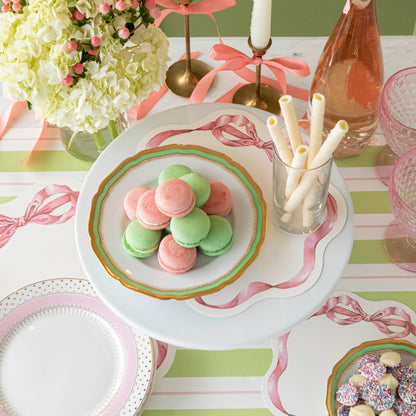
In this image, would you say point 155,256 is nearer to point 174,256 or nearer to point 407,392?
point 174,256

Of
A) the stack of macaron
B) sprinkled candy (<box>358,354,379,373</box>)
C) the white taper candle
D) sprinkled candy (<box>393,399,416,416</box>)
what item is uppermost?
the white taper candle

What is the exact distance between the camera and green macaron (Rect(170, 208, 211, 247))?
2.63ft

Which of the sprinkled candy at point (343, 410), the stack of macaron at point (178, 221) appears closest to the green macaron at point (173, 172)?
the stack of macaron at point (178, 221)

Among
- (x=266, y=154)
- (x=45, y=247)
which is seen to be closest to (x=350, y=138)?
(x=266, y=154)

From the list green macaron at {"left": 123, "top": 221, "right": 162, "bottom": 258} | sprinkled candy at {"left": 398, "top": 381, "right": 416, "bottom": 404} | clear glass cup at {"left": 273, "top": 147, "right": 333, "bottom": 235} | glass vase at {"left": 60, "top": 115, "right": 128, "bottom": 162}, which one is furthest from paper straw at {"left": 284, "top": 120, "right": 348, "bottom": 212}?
glass vase at {"left": 60, "top": 115, "right": 128, "bottom": 162}

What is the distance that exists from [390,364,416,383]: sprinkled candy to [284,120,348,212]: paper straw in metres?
0.29

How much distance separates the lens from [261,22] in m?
0.99

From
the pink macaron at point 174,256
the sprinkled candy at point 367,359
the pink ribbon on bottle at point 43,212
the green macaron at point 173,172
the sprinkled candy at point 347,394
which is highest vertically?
the green macaron at point 173,172

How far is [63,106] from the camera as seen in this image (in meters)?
0.86

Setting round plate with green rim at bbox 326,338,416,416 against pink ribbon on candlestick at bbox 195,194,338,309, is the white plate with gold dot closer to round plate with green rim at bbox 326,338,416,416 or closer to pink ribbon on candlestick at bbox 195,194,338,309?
pink ribbon on candlestick at bbox 195,194,338,309

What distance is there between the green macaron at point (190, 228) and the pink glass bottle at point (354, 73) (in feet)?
1.34

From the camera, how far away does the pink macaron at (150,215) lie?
32.1 inches

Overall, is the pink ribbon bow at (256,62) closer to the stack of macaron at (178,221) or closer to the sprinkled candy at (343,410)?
the stack of macaron at (178,221)

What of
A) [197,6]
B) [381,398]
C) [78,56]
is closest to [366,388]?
[381,398]
